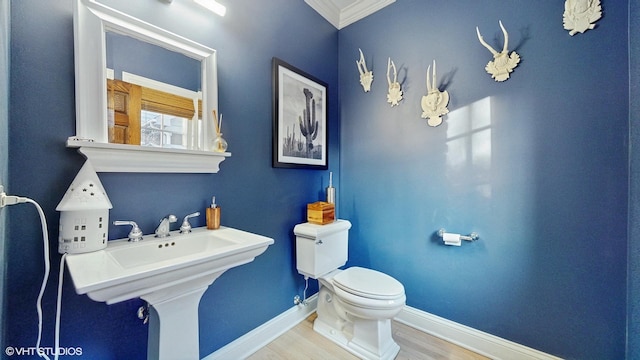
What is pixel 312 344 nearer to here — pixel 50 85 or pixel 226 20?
pixel 50 85

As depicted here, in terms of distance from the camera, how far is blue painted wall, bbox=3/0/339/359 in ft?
2.69

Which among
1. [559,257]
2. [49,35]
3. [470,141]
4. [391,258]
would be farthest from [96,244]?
[559,257]

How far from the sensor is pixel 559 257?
1.30m

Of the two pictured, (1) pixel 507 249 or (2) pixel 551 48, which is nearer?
(2) pixel 551 48

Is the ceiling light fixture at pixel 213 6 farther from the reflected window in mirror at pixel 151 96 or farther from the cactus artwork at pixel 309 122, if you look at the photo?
the cactus artwork at pixel 309 122

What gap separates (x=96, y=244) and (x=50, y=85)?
62 cm

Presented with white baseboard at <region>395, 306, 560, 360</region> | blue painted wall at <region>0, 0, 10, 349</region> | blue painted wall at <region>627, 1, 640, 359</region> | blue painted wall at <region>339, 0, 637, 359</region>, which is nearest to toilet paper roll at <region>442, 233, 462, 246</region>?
blue painted wall at <region>339, 0, 637, 359</region>

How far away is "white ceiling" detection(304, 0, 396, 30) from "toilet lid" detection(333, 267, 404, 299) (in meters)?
2.15

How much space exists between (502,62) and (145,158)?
6.75 ft

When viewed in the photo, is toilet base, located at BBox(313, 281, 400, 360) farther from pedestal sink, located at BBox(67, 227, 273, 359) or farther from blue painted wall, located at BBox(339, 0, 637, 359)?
pedestal sink, located at BBox(67, 227, 273, 359)

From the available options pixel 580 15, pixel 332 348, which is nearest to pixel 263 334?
pixel 332 348

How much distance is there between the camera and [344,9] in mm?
2111

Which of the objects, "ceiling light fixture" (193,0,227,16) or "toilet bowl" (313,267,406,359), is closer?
"ceiling light fixture" (193,0,227,16)

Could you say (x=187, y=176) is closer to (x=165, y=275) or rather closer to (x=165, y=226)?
(x=165, y=226)
